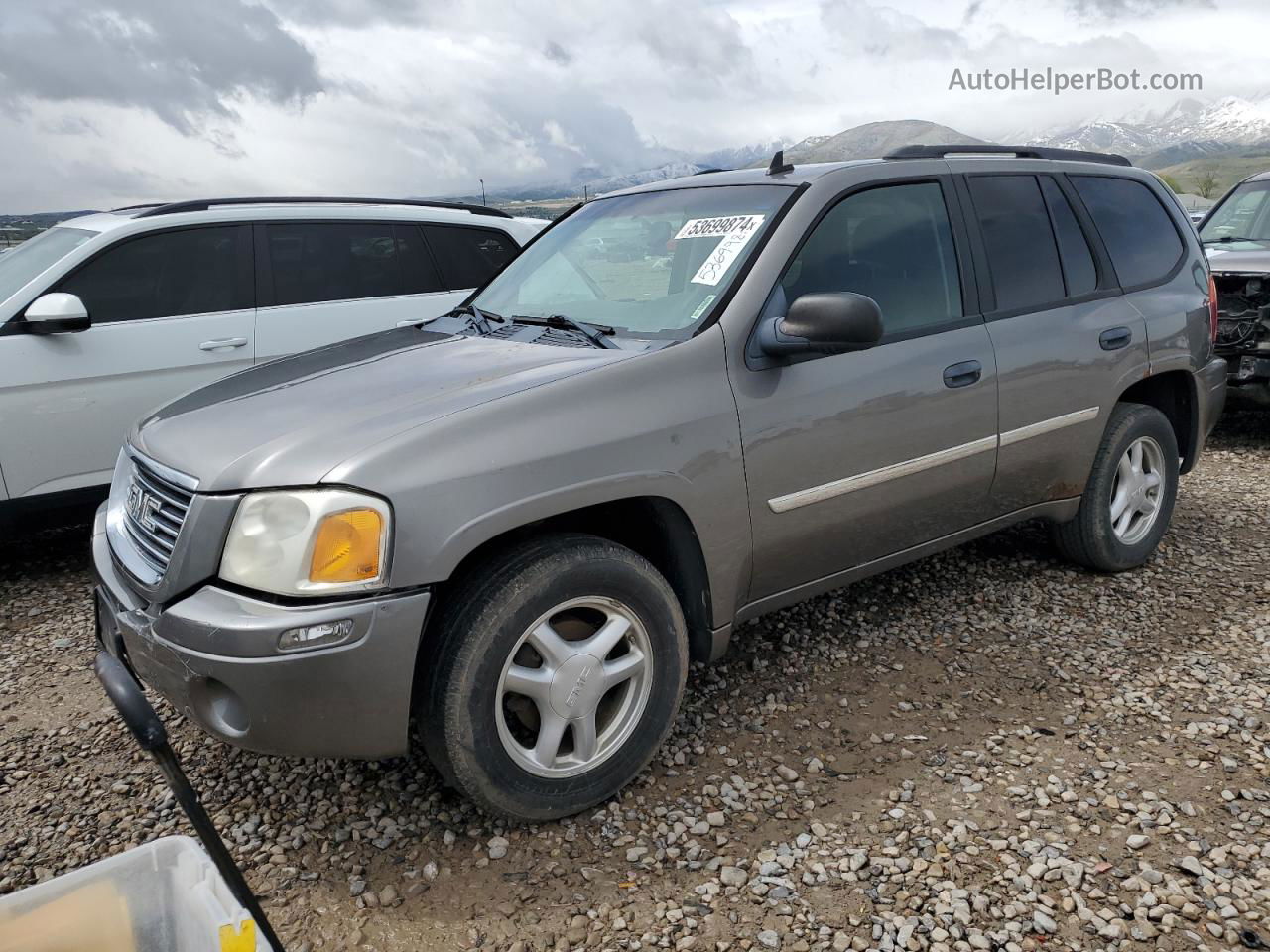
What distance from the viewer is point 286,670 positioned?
214 cm

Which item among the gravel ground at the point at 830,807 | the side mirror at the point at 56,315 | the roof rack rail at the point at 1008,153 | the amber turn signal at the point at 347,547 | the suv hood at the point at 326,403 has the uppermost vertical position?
the roof rack rail at the point at 1008,153

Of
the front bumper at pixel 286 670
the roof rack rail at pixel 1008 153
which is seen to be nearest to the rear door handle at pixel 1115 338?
the roof rack rail at pixel 1008 153

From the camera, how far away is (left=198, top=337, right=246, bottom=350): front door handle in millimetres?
4891

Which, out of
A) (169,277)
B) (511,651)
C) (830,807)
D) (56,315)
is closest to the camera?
(511,651)

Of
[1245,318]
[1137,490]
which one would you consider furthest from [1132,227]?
[1245,318]

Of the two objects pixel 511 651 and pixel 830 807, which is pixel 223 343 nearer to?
pixel 511 651

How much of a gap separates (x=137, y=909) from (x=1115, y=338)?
149 inches

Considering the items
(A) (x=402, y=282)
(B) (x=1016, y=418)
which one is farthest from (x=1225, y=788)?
(A) (x=402, y=282)

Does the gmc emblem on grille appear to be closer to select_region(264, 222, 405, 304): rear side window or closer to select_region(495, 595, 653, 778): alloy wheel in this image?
select_region(495, 595, 653, 778): alloy wheel

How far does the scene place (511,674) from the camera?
2.42m

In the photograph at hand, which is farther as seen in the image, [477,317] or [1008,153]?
A: [1008,153]

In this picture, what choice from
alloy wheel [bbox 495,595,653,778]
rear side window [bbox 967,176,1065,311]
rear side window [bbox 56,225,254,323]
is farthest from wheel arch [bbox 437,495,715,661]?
rear side window [bbox 56,225,254,323]

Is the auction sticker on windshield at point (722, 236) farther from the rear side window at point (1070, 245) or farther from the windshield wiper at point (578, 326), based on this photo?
the rear side window at point (1070, 245)

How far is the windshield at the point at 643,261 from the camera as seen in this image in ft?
9.70
